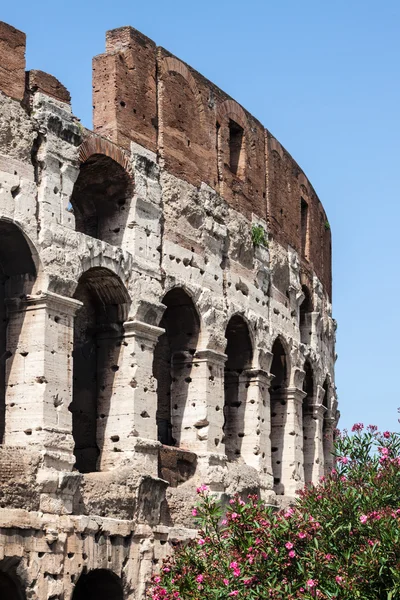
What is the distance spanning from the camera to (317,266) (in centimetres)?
2767

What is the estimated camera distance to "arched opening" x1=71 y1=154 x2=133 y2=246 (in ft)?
61.8

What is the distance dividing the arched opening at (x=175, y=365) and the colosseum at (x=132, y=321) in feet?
0.09

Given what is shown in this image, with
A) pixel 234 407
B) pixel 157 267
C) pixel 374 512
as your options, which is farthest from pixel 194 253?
pixel 374 512

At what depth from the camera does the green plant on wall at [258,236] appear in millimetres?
22797

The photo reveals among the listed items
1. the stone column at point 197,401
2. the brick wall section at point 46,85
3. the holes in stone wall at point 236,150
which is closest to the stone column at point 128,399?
the stone column at point 197,401

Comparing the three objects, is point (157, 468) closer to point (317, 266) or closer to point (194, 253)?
point (194, 253)

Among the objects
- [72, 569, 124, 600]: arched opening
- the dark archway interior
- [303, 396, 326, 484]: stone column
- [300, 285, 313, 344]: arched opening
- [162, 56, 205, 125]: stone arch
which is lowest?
the dark archway interior

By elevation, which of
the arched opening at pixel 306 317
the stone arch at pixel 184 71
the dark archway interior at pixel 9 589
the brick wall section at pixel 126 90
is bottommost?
the dark archway interior at pixel 9 589

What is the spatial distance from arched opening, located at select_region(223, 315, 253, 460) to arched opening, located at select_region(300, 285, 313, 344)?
4.06 meters

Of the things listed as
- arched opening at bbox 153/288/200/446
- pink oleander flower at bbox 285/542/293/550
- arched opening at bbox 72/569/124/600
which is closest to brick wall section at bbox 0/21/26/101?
arched opening at bbox 153/288/200/446

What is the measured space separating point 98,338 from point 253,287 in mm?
4537

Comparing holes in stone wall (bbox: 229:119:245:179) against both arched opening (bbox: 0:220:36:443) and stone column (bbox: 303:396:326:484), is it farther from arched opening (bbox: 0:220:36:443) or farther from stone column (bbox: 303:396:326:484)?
arched opening (bbox: 0:220:36:443)

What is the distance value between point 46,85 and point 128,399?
466 centimetres

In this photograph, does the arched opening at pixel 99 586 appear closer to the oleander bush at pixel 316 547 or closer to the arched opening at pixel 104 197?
the oleander bush at pixel 316 547
